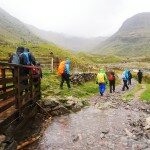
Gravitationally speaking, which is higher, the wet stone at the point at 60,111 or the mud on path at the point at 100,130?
the wet stone at the point at 60,111

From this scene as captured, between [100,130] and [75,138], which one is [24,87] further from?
[100,130]

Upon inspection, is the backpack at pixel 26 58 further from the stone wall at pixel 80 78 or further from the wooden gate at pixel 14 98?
the stone wall at pixel 80 78

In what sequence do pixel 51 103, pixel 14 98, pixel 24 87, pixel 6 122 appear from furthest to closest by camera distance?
pixel 51 103 → pixel 24 87 → pixel 14 98 → pixel 6 122

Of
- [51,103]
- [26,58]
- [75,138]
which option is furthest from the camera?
[51,103]

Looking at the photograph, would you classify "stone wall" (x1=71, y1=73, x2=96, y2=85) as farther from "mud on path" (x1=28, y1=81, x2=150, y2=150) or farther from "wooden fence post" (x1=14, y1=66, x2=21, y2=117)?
"wooden fence post" (x1=14, y1=66, x2=21, y2=117)

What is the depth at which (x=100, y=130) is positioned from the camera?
46.1 ft

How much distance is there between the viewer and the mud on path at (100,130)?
12.0 m

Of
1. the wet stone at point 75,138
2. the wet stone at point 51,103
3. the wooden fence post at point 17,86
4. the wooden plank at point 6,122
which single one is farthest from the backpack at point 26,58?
the wet stone at point 75,138

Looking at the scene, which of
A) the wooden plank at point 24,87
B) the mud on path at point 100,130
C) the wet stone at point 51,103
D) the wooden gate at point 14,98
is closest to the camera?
the wooden gate at point 14,98

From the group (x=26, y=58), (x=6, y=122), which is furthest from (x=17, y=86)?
(x=26, y=58)

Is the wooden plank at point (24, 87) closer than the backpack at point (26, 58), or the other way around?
the wooden plank at point (24, 87)

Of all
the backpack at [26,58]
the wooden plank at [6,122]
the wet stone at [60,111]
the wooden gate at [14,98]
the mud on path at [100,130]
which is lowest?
the mud on path at [100,130]

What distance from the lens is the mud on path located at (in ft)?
39.2

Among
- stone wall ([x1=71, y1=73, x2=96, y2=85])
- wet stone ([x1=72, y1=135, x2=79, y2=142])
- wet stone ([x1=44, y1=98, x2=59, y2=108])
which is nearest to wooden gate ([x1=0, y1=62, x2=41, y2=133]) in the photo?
wet stone ([x1=44, y1=98, x2=59, y2=108])
